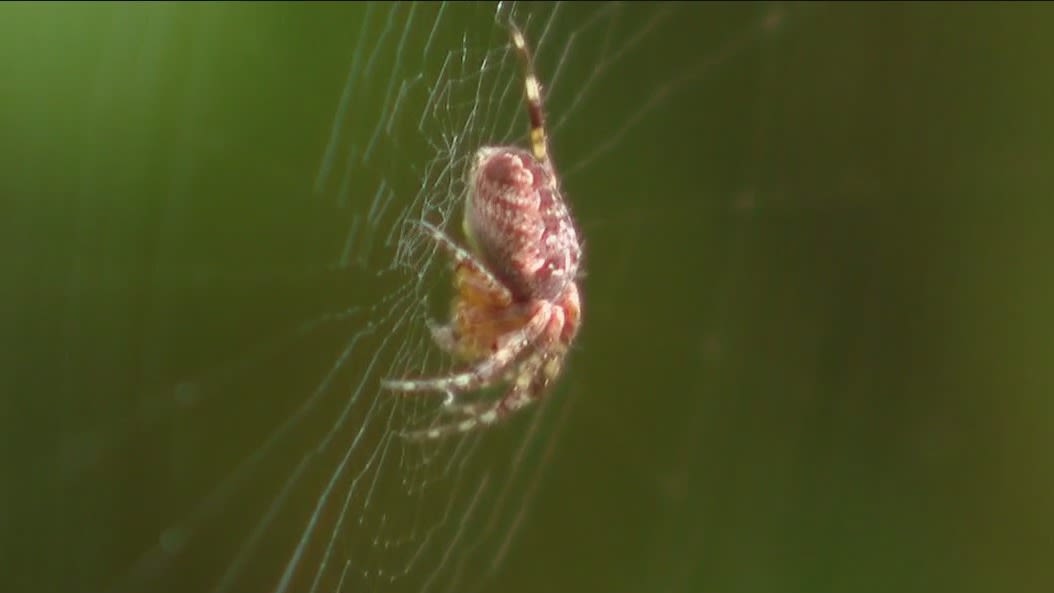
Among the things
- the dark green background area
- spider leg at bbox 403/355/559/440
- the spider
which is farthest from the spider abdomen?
the dark green background area

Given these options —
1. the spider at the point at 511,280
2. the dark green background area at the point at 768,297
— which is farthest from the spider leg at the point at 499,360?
the dark green background area at the point at 768,297

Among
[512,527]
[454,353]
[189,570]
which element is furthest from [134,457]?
[512,527]

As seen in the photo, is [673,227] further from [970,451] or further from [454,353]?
[454,353]

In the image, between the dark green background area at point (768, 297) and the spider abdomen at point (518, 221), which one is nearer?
the spider abdomen at point (518, 221)

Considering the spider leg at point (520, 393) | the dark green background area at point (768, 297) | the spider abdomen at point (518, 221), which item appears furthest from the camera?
the dark green background area at point (768, 297)

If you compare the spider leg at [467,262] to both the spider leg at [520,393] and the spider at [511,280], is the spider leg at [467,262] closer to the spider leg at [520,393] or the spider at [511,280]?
the spider at [511,280]

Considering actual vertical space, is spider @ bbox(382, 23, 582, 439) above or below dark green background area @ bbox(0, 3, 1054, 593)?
above

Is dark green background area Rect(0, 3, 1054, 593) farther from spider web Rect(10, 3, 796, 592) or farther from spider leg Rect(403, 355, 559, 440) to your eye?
spider leg Rect(403, 355, 559, 440)
